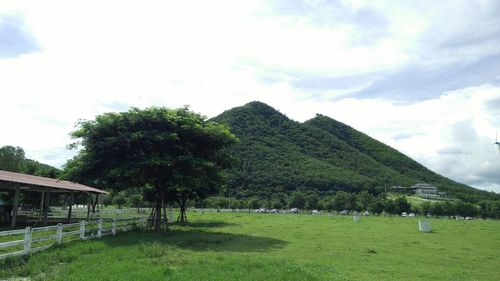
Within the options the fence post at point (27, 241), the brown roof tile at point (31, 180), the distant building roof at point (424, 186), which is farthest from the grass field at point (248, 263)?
the distant building roof at point (424, 186)

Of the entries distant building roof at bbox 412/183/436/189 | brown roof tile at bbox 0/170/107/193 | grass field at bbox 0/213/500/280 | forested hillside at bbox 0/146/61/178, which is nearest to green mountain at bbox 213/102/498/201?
distant building roof at bbox 412/183/436/189

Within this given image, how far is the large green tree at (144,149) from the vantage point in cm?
2473

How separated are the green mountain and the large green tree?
69180 millimetres

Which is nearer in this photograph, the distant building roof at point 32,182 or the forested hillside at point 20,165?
the distant building roof at point 32,182

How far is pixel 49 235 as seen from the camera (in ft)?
60.6

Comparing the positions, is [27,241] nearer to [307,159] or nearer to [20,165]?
[20,165]

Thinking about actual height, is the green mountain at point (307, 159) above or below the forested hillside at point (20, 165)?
above

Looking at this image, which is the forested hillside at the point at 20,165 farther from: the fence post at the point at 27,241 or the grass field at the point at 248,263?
the fence post at the point at 27,241

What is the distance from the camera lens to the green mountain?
11656 centimetres

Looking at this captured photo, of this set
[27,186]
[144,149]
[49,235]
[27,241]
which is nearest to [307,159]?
[144,149]

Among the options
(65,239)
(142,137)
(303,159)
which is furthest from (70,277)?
(303,159)

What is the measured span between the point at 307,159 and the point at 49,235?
113254 mm

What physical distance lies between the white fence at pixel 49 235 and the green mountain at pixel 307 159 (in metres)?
70.5

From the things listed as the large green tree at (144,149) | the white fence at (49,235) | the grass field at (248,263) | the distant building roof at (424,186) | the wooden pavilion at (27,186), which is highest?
the distant building roof at (424,186)
